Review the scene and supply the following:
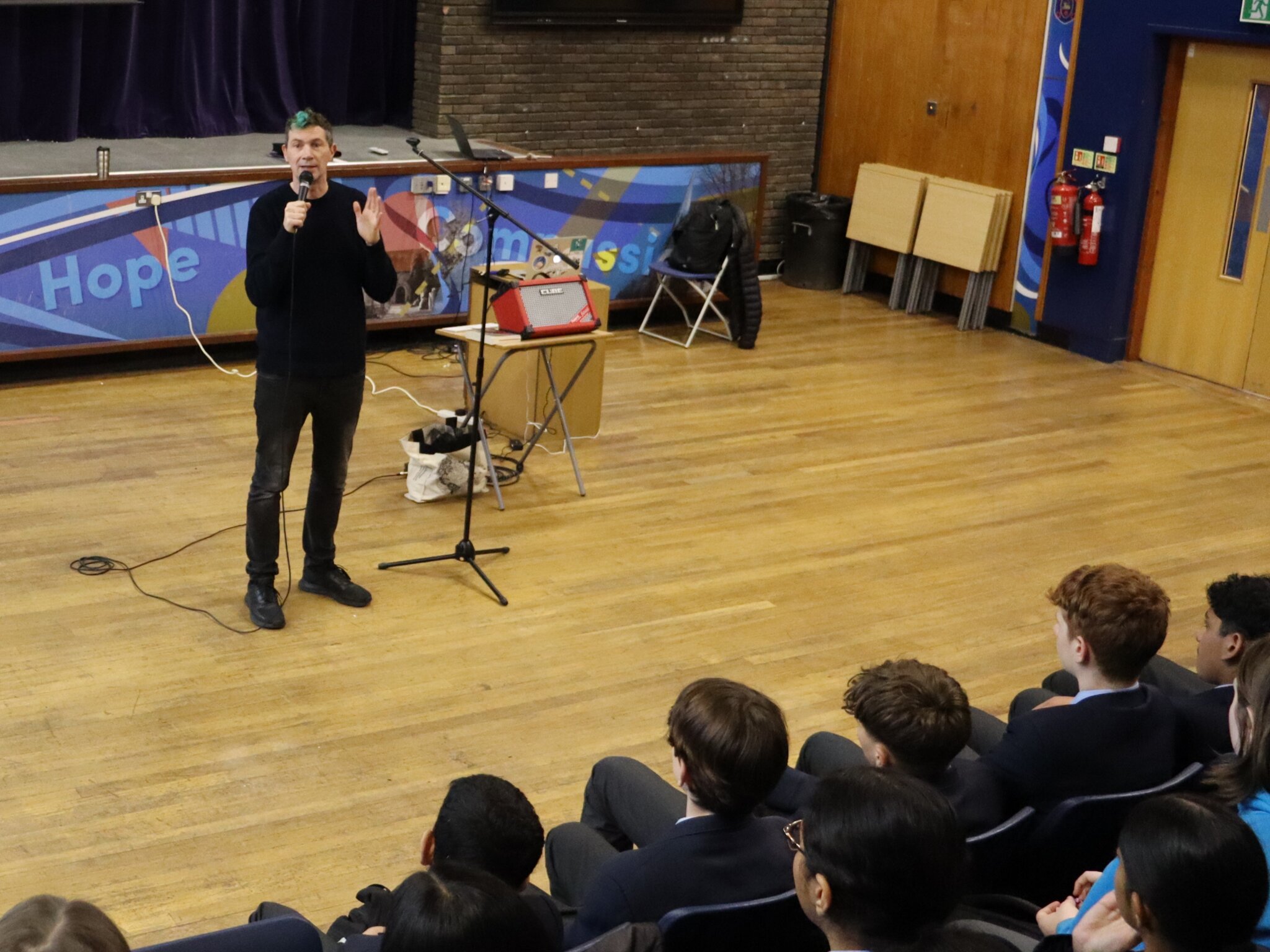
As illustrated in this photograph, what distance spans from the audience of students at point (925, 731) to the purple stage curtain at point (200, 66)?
693 centimetres

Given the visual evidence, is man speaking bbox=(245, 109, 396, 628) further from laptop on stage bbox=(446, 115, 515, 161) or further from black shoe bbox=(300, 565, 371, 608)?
laptop on stage bbox=(446, 115, 515, 161)

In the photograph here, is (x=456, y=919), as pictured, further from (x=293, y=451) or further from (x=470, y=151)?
(x=470, y=151)

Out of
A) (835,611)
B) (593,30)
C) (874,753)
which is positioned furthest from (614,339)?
(874,753)

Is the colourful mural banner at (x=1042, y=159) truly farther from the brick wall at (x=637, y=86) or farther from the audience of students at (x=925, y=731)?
the audience of students at (x=925, y=731)

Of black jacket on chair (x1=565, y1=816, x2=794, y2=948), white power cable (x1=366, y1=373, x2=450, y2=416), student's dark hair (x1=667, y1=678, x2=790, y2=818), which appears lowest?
white power cable (x1=366, y1=373, x2=450, y2=416)

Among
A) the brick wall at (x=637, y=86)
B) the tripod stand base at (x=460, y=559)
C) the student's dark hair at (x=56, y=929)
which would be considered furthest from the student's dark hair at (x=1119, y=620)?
the brick wall at (x=637, y=86)

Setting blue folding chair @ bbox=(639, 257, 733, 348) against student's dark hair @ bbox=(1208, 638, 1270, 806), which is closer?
student's dark hair @ bbox=(1208, 638, 1270, 806)

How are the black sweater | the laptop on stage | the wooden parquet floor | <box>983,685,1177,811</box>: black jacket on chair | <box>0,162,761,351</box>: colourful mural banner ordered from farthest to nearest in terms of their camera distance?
the laptop on stage, <box>0,162,761,351</box>: colourful mural banner, the black sweater, the wooden parquet floor, <box>983,685,1177,811</box>: black jacket on chair

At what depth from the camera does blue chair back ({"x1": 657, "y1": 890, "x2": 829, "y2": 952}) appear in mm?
2346

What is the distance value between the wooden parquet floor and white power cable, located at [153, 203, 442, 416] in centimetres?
10

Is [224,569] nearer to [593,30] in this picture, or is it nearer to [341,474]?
[341,474]

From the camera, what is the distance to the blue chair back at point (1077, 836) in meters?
2.79

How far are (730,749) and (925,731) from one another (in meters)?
0.41

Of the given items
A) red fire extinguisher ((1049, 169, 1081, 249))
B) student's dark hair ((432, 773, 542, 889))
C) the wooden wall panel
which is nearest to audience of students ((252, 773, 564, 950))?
student's dark hair ((432, 773, 542, 889))
